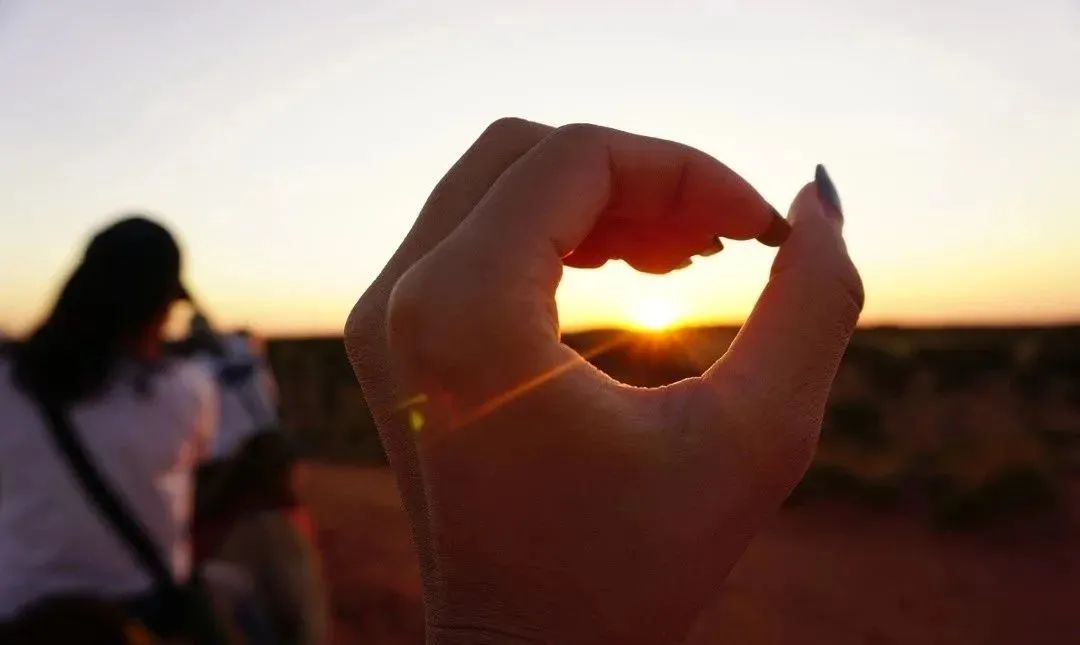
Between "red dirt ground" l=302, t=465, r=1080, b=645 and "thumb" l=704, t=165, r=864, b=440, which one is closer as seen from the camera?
"thumb" l=704, t=165, r=864, b=440

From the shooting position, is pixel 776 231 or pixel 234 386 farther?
pixel 234 386

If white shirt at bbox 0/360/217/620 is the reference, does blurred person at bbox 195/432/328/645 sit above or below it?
below

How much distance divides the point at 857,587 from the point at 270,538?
619 centimetres

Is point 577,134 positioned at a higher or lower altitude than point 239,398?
higher

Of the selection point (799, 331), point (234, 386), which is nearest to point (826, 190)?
point (799, 331)

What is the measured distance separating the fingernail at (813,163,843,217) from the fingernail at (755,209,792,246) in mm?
71

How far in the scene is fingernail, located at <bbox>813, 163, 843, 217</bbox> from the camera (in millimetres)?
1401

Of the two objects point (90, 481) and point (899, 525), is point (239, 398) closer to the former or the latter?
point (90, 481)

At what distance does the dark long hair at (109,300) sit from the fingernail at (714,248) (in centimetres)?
264

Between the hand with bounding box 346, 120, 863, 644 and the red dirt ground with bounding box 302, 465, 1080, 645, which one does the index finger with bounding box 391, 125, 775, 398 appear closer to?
the hand with bounding box 346, 120, 863, 644

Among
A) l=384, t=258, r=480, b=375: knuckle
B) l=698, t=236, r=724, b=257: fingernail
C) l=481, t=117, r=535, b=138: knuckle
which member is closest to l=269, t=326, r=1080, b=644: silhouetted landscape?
l=698, t=236, r=724, b=257: fingernail

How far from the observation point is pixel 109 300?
349cm

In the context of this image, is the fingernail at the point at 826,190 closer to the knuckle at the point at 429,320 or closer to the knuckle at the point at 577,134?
the knuckle at the point at 577,134

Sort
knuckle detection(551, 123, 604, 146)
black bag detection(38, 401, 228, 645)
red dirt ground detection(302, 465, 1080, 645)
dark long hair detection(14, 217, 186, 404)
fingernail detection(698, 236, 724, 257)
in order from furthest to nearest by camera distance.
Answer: red dirt ground detection(302, 465, 1080, 645) < dark long hair detection(14, 217, 186, 404) < black bag detection(38, 401, 228, 645) < fingernail detection(698, 236, 724, 257) < knuckle detection(551, 123, 604, 146)
